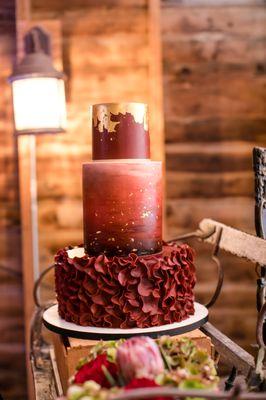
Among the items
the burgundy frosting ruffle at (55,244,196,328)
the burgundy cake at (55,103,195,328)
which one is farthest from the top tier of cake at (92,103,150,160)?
the burgundy frosting ruffle at (55,244,196,328)

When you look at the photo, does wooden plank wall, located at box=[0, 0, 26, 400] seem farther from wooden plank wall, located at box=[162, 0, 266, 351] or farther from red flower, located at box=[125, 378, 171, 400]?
red flower, located at box=[125, 378, 171, 400]

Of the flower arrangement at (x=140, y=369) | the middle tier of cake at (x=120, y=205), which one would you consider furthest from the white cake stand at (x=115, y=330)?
the flower arrangement at (x=140, y=369)

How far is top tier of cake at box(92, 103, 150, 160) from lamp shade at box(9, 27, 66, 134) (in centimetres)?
126

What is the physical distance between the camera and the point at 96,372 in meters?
0.88

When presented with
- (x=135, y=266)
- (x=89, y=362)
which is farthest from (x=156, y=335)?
(x=89, y=362)

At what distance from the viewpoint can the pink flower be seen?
833mm

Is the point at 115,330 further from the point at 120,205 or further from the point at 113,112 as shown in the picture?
the point at 113,112

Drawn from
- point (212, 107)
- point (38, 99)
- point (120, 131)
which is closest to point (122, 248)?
point (120, 131)

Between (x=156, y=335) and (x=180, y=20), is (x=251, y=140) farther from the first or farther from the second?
(x=156, y=335)

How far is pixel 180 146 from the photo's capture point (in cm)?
296

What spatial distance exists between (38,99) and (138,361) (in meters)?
1.92

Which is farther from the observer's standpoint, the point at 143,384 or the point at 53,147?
the point at 53,147

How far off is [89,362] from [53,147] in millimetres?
2103

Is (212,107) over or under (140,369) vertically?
over
